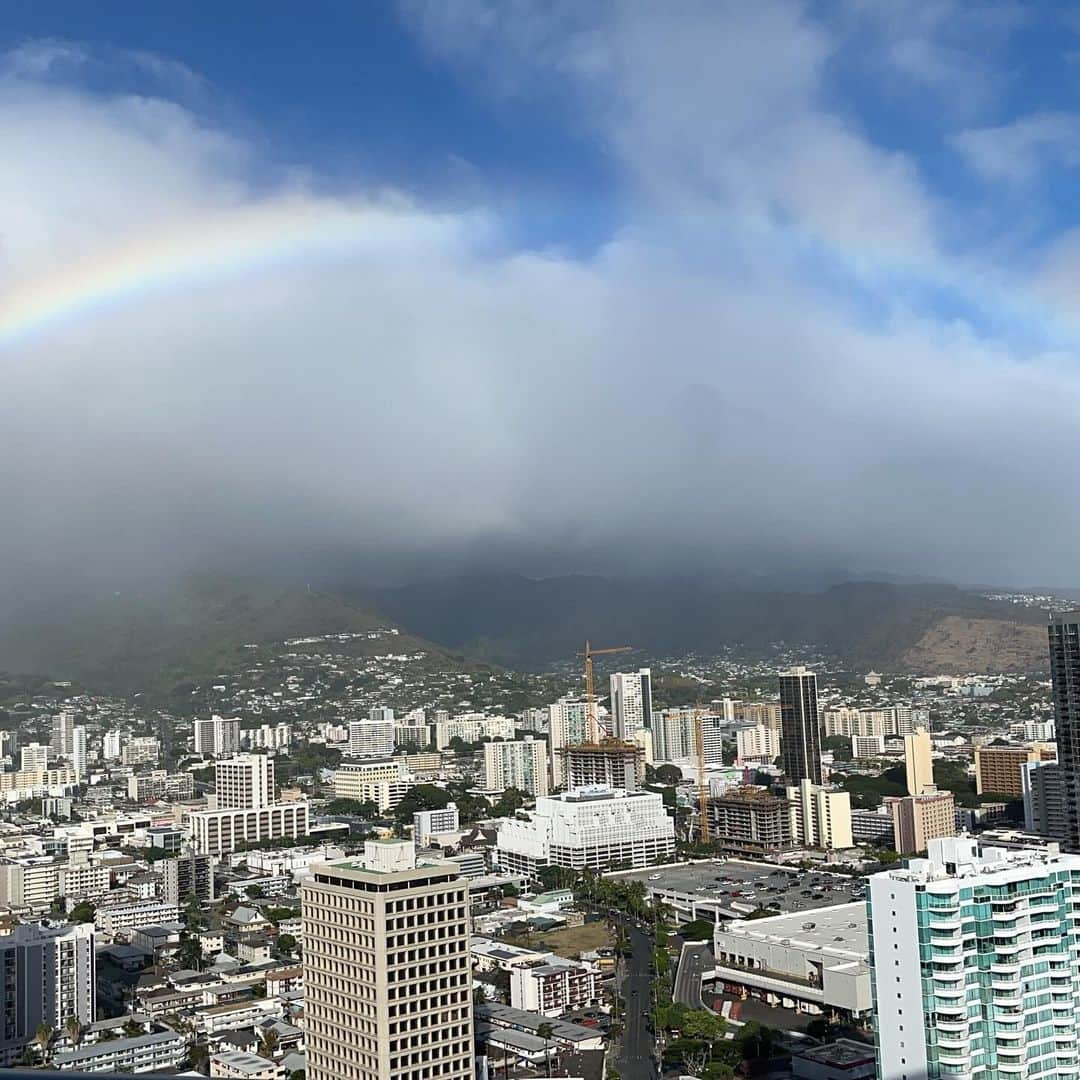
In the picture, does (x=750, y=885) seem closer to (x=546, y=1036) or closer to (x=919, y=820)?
(x=919, y=820)

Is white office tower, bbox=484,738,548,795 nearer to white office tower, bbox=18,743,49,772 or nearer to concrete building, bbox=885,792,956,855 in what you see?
concrete building, bbox=885,792,956,855

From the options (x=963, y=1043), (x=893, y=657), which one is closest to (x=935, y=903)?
(x=963, y=1043)

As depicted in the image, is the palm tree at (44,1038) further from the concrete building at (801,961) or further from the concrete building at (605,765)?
the concrete building at (605,765)

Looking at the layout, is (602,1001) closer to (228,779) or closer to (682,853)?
(682,853)

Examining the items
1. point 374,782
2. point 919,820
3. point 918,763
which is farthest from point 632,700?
point 919,820

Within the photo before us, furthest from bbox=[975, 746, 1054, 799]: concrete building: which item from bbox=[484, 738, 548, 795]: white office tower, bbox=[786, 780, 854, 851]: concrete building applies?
bbox=[484, 738, 548, 795]: white office tower
